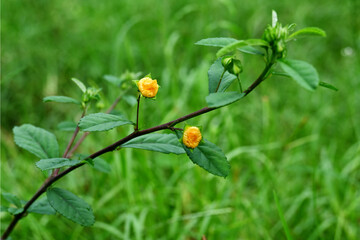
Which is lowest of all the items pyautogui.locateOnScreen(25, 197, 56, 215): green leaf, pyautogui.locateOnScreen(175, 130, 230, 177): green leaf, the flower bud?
pyautogui.locateOnScreen(25, 197, 56, 215): green leaf

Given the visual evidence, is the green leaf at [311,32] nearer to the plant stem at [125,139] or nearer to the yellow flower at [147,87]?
Answer: the plant stem at [125,139]

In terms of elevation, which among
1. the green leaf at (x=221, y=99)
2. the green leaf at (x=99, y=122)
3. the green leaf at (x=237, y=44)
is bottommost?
the green leaf at (x=99, y=122)

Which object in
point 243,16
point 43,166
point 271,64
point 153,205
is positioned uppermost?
point 243,16

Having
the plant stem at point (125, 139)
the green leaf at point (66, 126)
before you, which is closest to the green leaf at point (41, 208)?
the plant stem at point (125, 139)

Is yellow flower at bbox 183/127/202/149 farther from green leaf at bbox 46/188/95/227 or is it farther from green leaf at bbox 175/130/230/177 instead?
green leaf at bbox 46/188/95/227

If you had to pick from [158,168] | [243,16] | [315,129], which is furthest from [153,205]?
[243,16]

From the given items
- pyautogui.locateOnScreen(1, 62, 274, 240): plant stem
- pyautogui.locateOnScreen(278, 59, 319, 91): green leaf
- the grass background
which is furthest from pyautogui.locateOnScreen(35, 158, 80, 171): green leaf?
the grass background

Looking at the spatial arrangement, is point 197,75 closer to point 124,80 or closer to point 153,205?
point 153,205
